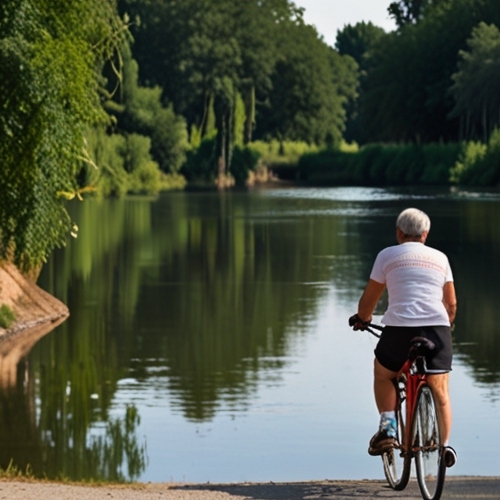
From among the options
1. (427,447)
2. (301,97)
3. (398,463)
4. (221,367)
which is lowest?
(221,367)

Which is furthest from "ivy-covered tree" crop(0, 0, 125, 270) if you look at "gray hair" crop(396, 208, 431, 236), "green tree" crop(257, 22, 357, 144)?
"green tree" crop(257, 22, 357, 144)

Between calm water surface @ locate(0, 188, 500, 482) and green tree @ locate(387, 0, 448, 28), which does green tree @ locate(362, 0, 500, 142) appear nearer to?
green tree @ locate(387, 0, 448, 28)

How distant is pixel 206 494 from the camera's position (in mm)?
8773

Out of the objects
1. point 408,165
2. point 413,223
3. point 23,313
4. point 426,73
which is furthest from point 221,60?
point 413,223

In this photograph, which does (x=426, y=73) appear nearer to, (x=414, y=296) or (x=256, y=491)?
(x=256, y=491)

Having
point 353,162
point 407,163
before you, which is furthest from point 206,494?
point 353,162

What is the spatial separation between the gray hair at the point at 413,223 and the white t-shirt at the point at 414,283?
0.22 ft

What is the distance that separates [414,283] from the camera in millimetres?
8469

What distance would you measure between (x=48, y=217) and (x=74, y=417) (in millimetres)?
5963

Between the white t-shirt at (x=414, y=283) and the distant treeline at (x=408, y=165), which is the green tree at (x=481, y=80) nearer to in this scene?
the distant treeline at (x=408, y=165)

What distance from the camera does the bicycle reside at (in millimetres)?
8133

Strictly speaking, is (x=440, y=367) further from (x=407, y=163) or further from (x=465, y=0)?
(x=465, y=0)

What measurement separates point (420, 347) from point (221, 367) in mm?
10492

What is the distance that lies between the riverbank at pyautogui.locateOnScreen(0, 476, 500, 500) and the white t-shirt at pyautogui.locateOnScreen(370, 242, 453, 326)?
3.26 feet
